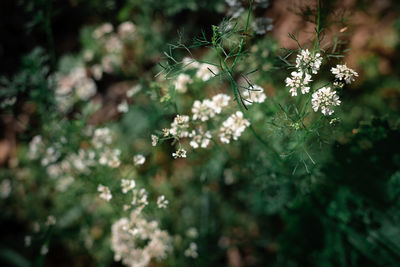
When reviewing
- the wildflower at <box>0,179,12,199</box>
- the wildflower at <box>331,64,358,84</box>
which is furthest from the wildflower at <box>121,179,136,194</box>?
the wildflower at <box>0,179,12,199</box>

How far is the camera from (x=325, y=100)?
4.98 feet

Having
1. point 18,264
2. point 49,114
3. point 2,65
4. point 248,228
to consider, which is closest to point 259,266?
point 248,228

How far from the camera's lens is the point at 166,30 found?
3.84m

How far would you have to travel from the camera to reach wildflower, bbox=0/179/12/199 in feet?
12.8

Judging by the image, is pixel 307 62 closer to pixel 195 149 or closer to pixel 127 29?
pixel 195 149

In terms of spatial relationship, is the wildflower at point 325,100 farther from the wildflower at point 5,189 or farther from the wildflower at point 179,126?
the wildflower at point 5,189

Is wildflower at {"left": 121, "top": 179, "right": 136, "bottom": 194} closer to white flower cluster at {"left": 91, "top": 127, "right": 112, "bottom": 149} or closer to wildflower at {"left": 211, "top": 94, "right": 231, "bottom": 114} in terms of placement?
white flower cluster at {"left": 91, "top": 127, "right": 112, "bottom": 149}

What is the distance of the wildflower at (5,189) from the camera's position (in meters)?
3.91

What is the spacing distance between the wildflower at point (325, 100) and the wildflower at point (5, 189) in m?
4.41

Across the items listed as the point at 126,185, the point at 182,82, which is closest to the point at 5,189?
the point at 126,185

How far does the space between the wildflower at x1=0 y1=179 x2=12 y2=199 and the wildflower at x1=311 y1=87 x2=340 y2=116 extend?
4.41m

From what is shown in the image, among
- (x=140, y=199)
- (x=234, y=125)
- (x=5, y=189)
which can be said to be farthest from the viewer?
(x=5, y=189)

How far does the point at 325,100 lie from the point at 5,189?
4501 millimetres

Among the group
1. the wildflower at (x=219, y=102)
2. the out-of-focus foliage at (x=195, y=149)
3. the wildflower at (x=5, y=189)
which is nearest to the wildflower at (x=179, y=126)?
the out-of-focus foliage at (x=195, y=149)
